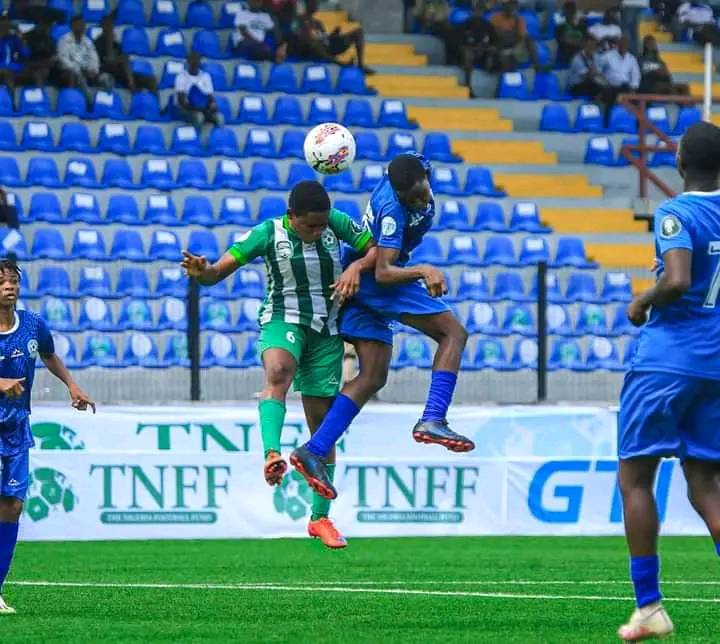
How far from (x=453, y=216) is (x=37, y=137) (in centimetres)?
548

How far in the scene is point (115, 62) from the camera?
24.0m

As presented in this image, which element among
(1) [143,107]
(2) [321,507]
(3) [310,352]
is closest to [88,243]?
(1) [143,107]

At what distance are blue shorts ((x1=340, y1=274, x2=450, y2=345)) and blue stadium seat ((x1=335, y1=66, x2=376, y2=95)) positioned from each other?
48.5 ft

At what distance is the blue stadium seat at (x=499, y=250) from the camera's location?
22.6 metres

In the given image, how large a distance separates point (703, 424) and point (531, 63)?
20.2 metres

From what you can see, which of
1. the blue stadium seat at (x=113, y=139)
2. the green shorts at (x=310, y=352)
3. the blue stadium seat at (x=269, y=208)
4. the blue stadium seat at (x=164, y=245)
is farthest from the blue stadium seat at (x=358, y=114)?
the green shorts at (x=310, y=352)

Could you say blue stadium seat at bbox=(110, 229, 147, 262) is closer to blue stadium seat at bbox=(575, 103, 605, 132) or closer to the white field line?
the white field line

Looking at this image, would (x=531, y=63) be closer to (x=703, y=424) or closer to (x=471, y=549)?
(x=471, y=549)

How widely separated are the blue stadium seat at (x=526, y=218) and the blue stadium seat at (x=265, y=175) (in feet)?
10.6

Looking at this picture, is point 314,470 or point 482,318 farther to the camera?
point 482,318

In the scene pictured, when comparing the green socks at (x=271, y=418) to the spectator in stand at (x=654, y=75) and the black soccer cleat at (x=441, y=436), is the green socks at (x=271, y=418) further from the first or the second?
the spectator in stand at (x=654, y=75)

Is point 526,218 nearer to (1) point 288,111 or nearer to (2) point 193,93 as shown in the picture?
(1) point 288,111

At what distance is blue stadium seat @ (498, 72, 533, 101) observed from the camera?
89.2 ft

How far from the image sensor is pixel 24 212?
21.5m
